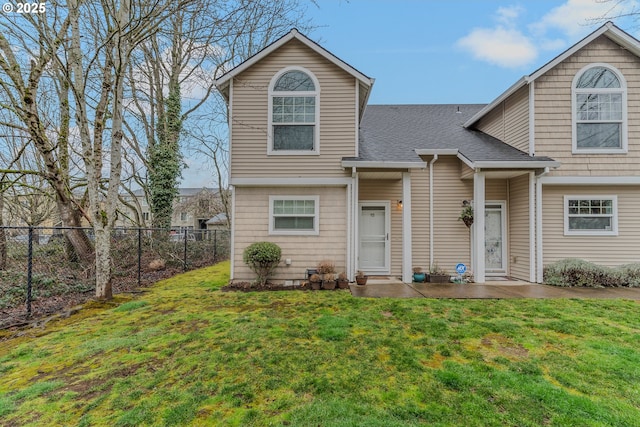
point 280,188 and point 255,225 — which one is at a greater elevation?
point 280,188

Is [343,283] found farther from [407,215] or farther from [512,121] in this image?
[512,121]

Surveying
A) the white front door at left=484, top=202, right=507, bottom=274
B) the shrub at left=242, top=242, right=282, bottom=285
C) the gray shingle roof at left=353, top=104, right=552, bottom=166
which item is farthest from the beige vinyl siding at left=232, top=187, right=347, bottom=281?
the white front door at left=484, top=202, right=507, bottom=274

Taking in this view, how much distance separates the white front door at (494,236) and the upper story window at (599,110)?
2.49m

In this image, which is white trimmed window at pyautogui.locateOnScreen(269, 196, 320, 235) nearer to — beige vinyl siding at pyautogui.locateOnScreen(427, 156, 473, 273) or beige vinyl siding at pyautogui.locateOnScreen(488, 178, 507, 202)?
beige vinyl siding at pyautogui.locateOnScreen(427, 156, 473, 273)

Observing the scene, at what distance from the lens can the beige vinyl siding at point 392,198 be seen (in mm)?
9078

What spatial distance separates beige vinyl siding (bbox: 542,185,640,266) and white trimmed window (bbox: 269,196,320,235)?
→ 649cm

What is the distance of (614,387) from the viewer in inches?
118

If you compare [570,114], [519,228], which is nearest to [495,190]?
[519,228]

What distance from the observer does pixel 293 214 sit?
8039 mm

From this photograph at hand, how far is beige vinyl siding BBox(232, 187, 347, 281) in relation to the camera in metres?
7.96

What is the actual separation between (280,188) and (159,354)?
5072mm

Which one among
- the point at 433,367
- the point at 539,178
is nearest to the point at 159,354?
the point at 433,367

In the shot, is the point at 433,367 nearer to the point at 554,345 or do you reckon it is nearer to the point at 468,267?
the point at 554,345

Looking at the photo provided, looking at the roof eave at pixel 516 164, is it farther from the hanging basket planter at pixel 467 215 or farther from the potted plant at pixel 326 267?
the potted plant at pixel 326 267
